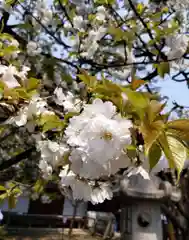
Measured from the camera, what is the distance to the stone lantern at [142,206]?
1737mm

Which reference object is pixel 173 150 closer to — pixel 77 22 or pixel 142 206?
pixel 142 206

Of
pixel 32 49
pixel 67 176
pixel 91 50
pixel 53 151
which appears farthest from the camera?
pixel 32 49

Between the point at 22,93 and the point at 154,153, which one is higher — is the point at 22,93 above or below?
above

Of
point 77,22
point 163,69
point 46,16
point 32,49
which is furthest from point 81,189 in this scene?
point 46,16

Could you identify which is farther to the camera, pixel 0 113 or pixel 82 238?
pixel 82 238

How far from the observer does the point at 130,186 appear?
1750 mm

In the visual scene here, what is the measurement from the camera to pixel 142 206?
182cm

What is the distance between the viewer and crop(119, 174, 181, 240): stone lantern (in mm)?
1737

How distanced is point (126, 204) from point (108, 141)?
57.0 inches

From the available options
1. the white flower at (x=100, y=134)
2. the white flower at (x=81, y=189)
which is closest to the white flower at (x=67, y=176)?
the white flower at (x=81, y=189)

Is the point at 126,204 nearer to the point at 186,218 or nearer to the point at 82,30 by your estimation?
the point at 82,30

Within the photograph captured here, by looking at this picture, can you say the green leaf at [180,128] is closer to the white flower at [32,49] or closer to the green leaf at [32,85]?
the green leaf at [32,85]

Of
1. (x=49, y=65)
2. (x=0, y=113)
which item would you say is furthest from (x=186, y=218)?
(x=0, y=113)

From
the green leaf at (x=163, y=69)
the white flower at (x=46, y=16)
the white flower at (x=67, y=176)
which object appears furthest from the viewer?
the white flower at (x=46, y=16)
